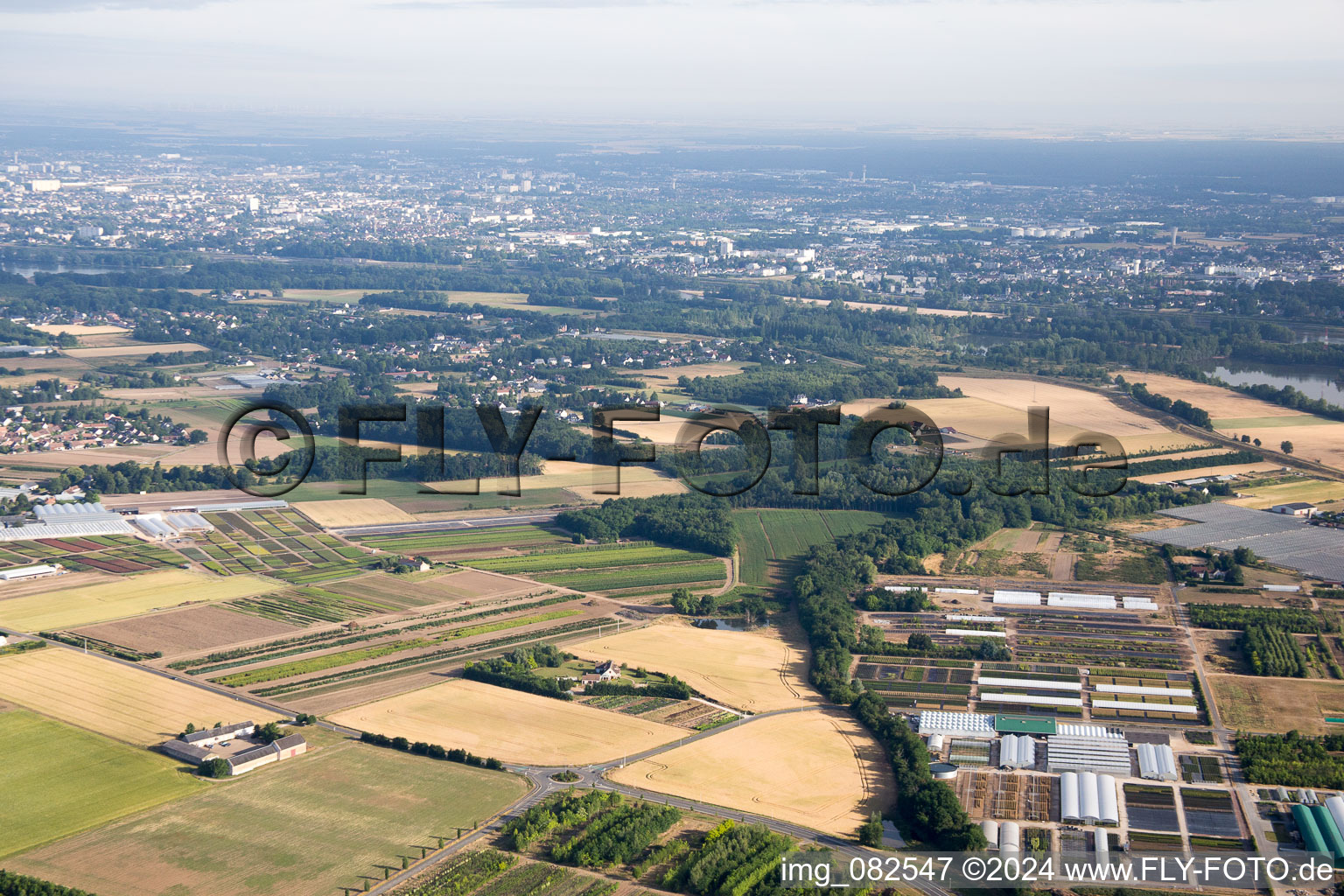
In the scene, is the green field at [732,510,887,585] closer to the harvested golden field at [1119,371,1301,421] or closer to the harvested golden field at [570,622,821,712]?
the harvested golden field at [570,622,821,712]

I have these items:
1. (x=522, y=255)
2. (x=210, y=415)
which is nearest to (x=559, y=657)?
(x=210, y=415)

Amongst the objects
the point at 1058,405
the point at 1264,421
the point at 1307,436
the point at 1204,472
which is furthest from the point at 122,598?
the point at 1264,421

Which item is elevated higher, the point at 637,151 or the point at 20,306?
the point at 637,151

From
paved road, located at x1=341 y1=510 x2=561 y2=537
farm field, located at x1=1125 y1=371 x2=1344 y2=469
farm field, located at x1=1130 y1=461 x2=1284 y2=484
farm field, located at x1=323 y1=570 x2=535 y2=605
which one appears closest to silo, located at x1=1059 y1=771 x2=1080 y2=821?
farm field, located at x1=323 y1=570 x2=535 y2=605

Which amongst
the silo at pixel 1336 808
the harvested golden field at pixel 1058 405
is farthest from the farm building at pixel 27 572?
the harvested golden field at pixel 1058 405

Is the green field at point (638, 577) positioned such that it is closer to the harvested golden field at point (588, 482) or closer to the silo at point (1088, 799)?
the harvested golden field at point (588, 482)

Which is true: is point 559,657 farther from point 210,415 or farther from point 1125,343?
point 1125,343
